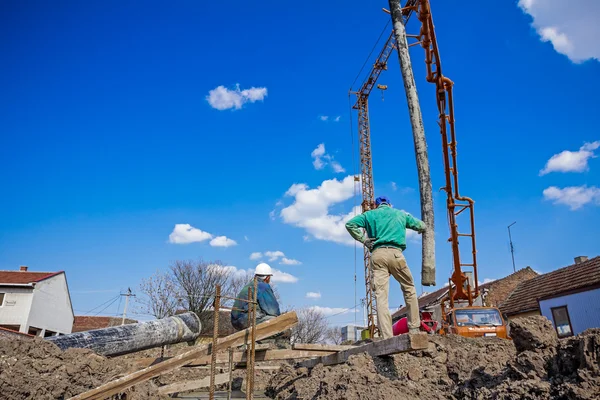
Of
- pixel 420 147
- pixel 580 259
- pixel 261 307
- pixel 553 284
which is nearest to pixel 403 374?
pixel 261 307

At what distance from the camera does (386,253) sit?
5.07 m

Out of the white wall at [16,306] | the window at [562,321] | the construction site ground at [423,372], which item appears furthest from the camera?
the white wall at [16,306]

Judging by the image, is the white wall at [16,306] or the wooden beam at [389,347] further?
the white wall at [16,306]

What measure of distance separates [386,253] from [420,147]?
487 centimetres

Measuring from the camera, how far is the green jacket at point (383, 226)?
16.9 ft

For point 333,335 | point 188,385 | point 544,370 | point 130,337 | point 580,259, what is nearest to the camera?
point 544,370

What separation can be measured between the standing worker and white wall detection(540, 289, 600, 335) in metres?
15.0

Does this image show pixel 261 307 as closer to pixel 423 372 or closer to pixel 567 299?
pixel 423 372

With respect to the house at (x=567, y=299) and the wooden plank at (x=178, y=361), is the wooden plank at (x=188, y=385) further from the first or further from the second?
the house at (x=567, y=299)

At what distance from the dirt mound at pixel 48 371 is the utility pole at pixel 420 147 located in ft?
17.2

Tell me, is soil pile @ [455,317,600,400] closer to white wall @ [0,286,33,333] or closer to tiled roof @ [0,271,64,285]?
white wall @ [0,286,33,333]

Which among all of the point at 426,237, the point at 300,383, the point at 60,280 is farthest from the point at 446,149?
the point at 60,280

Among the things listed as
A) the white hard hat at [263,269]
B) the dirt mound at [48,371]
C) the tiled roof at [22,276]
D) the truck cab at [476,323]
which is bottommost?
the dirt mound at [48,371]

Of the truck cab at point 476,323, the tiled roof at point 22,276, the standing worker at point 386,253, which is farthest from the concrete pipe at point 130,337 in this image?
the tiled roof at point 22,276
